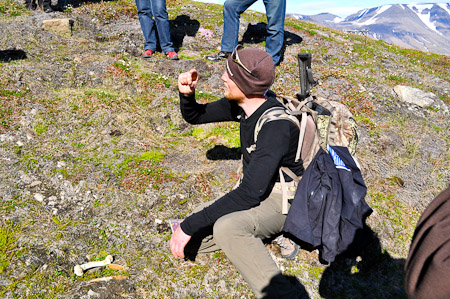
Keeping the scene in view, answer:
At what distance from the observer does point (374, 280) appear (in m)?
4.64

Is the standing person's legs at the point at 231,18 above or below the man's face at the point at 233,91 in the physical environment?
above

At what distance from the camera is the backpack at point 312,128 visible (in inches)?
139

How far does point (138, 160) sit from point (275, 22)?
6.62 meters

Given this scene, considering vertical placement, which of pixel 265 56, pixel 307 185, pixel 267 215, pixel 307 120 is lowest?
pixel 267 215

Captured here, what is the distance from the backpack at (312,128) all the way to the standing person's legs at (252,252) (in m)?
0.49

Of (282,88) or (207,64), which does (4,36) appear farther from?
(282,88)

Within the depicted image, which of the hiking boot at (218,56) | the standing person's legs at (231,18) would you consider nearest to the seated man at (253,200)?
the standing person's legs at (231,18)

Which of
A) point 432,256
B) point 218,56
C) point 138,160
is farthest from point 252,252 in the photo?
point 218,56

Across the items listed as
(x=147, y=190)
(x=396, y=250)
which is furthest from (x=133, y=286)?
(x=396, y=250)

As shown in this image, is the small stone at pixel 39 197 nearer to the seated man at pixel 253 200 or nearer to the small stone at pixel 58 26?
the seated man at pixel 253 200

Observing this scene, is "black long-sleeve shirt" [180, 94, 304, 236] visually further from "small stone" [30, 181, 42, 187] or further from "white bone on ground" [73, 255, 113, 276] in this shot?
"small stone" [30, 181, 42, 187]

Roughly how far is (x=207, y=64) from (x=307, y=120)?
7.42m

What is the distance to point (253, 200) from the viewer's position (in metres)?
3.43

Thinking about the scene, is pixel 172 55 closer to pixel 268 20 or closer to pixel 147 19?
pixel 147 19
